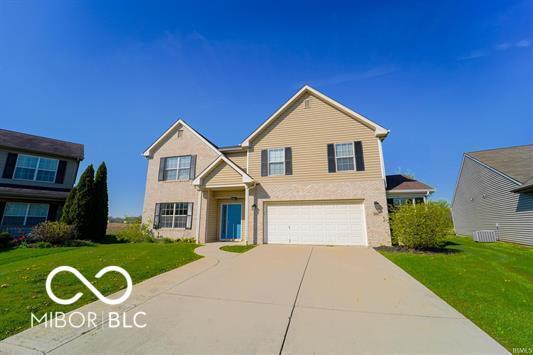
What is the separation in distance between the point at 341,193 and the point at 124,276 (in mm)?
9818

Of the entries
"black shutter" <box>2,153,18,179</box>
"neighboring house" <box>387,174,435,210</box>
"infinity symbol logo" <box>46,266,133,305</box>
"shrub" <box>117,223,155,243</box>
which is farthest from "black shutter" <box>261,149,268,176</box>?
"black shutter" <box>2,153,18,179</box>

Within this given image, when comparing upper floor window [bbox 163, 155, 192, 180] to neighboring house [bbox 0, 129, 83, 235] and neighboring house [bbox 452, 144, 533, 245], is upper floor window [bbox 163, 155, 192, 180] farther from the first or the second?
neighboring house [bbox 452, 144, 533, 245]

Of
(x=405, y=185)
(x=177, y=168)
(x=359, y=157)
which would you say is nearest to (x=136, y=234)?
(x=177, y=168)

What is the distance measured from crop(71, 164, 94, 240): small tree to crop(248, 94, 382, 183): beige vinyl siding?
10.7 metres

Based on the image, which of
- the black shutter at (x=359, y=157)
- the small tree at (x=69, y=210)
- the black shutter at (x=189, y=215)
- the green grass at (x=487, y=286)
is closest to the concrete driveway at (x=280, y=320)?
the green grass at (x=487, y=286)

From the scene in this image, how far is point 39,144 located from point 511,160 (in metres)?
35.6

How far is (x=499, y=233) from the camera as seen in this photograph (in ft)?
46.1

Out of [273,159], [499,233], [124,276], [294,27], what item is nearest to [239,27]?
[294,27]

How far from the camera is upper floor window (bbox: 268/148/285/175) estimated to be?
12577 mm

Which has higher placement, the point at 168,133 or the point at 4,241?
the point at 168,133

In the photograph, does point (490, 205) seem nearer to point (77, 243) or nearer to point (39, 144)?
point (77, 243)

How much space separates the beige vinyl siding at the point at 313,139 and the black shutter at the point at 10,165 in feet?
56.9

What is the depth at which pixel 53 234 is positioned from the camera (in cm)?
1166

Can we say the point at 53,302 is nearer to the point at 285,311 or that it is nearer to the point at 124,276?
the point at 124,276
